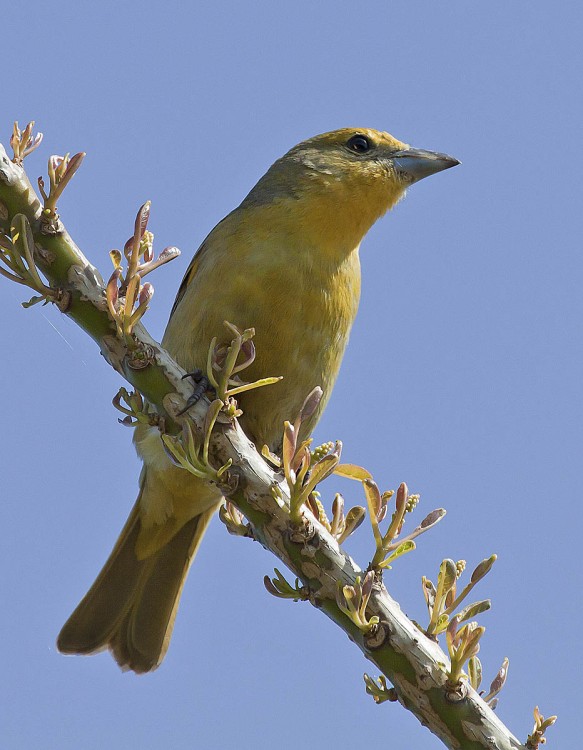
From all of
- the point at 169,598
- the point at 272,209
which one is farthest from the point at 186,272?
the point at 169,598

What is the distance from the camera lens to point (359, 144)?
583 cm

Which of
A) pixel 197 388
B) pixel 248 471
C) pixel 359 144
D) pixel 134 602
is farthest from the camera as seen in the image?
pixel 359 144

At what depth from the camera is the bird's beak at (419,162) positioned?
5645 millimetres

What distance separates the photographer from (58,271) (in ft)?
10.5

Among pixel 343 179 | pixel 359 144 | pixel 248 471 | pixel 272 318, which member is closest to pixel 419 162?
pixel 359 144

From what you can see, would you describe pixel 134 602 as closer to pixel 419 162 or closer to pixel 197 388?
pixel 197 388

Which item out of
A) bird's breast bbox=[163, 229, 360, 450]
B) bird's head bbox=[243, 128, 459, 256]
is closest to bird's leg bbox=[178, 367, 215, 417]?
bird's breast bbox=[163, 229, 360, 450]

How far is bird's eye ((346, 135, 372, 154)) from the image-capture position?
579 cm

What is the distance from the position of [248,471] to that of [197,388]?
337mm

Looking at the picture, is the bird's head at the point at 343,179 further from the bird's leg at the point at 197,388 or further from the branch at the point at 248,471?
the branch at the point at 248,471

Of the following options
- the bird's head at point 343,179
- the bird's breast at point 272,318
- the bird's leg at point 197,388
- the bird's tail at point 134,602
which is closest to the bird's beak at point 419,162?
the bird's head at point 343,179

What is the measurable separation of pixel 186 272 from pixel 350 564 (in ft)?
9.69

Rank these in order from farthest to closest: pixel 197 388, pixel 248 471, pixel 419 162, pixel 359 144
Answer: pixel 359 144
pixel 419 162
pixel 197 388
pixel 248 471

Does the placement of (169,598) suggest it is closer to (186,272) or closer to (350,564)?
(186,272)
